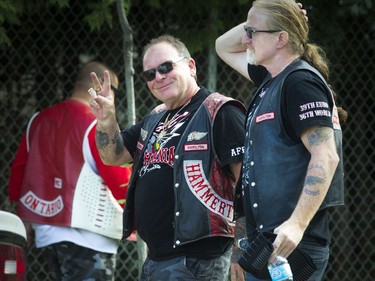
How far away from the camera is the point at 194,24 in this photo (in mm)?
7090

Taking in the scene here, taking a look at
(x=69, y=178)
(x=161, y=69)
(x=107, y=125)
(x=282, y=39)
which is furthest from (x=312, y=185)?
(x=69, y=178)

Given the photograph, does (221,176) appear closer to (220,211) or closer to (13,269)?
(220,211)

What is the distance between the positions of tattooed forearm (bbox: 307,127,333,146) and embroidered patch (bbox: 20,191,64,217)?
9.85ft

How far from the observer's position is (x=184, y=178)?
4.58 meters

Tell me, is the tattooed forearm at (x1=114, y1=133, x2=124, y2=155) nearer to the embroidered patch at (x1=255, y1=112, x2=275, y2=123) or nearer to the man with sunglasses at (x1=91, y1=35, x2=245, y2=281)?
the man with sunglasses at (x1=91, y1=35, x2=245, y2=281)

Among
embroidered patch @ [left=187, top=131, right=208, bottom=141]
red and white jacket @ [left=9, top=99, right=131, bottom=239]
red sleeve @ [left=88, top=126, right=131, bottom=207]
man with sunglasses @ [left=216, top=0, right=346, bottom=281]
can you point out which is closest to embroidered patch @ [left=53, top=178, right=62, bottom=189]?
red and white jacket @ [left=9, top=99, right=131, bottom=239]

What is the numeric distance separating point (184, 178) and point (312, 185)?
1.07 metres

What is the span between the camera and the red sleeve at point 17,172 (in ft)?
21.6

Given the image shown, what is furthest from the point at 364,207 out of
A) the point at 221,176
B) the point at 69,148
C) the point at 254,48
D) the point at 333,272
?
the point at 254,48

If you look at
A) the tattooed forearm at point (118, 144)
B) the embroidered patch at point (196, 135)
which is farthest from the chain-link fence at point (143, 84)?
the embroidered patch at point (196, 135)

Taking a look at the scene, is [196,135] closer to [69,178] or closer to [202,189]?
[202,189]

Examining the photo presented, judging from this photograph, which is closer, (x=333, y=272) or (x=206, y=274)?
(x=206, y=274)

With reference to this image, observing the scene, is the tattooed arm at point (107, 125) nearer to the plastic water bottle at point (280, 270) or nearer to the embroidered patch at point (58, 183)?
the embroidered patch at point (58, 183)

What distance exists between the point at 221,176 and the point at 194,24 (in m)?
2.70
